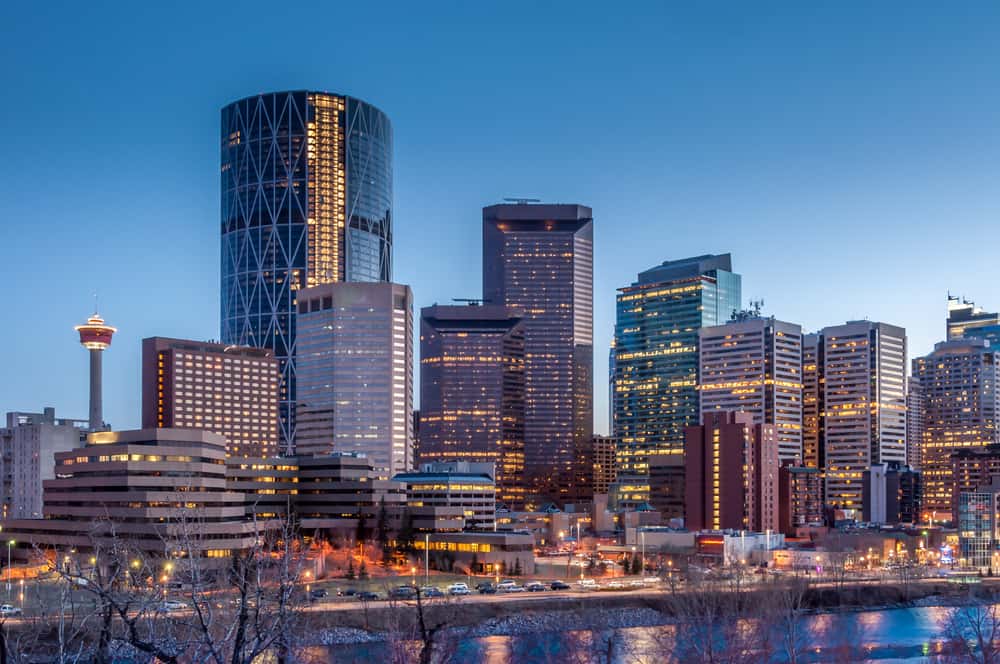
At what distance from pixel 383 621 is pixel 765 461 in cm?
9249

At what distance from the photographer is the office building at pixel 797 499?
6427 inches

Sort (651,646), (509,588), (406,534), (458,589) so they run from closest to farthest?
1. (651,646)
2. (458,589)
3. (509,588)
4. (406,534)

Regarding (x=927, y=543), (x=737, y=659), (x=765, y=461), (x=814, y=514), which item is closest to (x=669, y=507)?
(x=814, y=514)

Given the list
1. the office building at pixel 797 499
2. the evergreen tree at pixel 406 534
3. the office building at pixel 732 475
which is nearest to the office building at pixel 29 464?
the evergreen tree at pixel 406 534

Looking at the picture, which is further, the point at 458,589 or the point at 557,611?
the point at 458,589

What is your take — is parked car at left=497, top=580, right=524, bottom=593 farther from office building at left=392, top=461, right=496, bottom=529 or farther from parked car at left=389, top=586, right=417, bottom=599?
office building at left=392, top=461, right=496, bottom=529

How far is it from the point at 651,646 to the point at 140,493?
5152 cm

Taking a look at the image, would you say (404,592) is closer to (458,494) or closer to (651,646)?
(651,646)

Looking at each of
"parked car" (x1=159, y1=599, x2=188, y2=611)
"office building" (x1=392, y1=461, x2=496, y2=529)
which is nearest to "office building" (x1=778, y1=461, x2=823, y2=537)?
"office building" (x1=392, y1=461, x2=496, y2=529)

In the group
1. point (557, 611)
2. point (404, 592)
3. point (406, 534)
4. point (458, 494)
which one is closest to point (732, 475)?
point (458, 494)

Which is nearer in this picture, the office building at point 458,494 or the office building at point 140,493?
the office building at point 140,493

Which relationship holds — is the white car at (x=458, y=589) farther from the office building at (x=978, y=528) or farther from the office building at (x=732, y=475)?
the office building at (x=732, y=475)

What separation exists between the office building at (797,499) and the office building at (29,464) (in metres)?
100

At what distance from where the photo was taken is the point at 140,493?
102m
